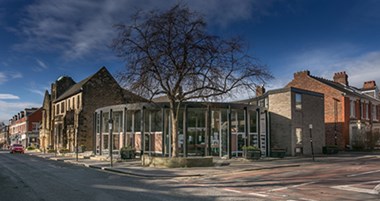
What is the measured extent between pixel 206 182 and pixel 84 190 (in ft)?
17.8

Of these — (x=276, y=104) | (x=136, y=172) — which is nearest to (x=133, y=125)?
(x=136, y=172)

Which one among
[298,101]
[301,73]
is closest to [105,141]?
[298,101]

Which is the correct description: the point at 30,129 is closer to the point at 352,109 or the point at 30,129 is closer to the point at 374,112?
the point at 352,109

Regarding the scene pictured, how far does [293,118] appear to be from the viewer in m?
34.2

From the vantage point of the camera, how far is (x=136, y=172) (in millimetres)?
20328

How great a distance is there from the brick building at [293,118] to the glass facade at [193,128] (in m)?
2.60

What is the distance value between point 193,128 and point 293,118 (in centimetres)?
1035

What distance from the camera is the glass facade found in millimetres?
29231

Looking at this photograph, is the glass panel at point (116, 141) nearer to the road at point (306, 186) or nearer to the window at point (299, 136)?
the road at point (306, 186)

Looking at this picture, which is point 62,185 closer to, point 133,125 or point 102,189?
point 102,189

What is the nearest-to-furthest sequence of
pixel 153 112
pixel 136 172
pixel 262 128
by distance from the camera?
pixel 136 172
pixel 153 112
pixel 262 128

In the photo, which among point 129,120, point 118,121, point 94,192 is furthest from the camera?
point 118,121

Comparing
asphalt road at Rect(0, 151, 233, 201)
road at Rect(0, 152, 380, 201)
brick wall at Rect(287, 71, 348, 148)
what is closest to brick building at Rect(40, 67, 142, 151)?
brick wall at Rect(287, 71, 348, 148)

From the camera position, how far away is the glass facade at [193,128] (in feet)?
95.9
